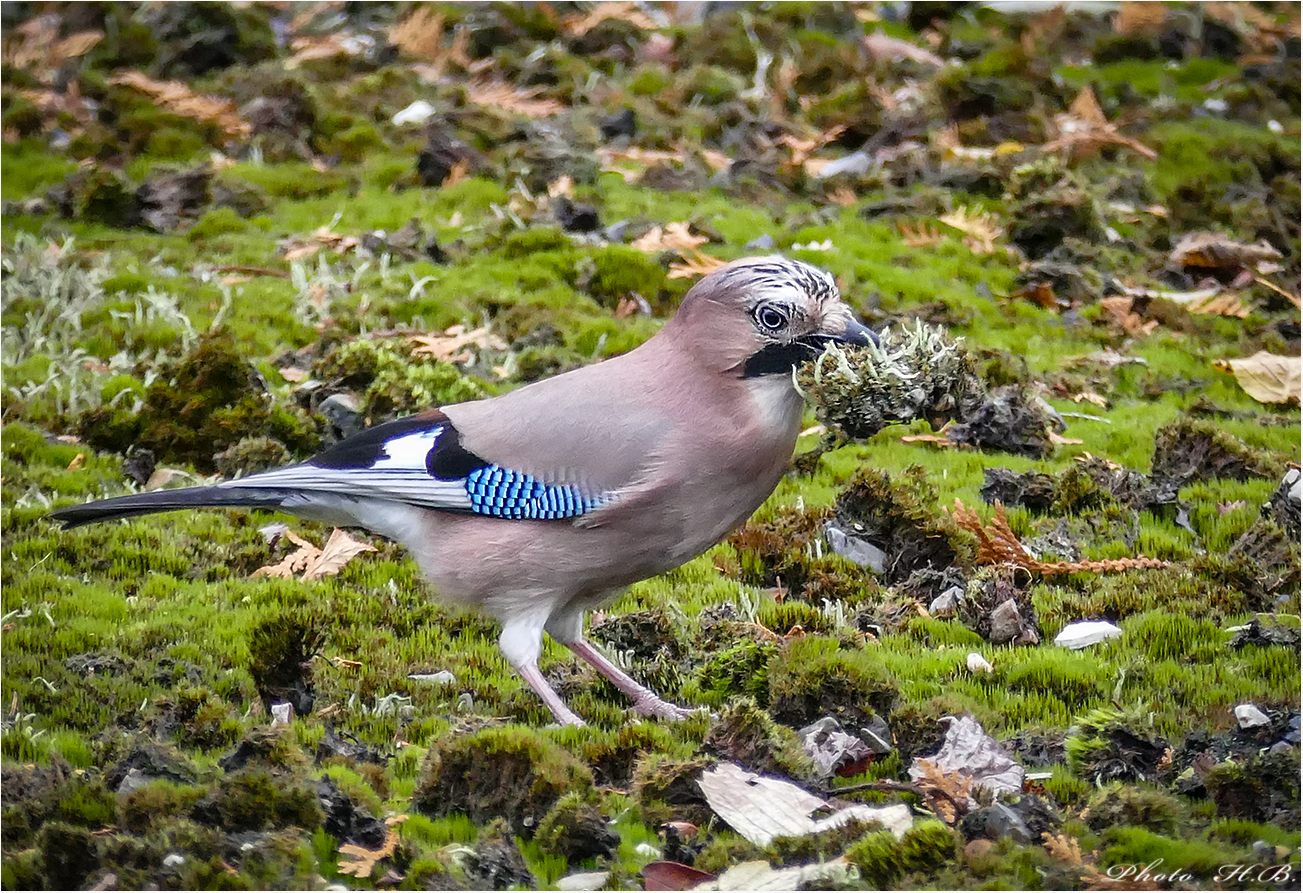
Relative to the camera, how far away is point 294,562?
22.6 feet

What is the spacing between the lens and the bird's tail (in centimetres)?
568

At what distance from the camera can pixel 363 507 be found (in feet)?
19.5

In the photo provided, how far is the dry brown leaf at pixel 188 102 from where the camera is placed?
41.4ft

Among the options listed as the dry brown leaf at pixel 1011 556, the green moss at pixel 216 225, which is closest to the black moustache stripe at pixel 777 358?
the dry brown leaf at pixel 1011 556

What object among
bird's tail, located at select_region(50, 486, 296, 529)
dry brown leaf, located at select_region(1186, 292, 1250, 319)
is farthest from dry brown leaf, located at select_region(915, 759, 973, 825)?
dry brown leaf, located at select_region(1186, 292, 1250, 319)

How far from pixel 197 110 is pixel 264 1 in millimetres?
3057

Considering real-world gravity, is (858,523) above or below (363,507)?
below

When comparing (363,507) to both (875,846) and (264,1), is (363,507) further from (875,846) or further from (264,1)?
(264,1)

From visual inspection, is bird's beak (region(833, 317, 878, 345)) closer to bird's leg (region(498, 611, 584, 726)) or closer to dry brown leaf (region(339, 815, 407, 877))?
bird's leg (region(498, 611, 584, 726))

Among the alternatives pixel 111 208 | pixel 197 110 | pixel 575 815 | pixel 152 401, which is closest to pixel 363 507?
pixel 575 815

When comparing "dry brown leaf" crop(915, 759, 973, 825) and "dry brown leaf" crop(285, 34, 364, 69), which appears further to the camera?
"dry brown leaf" crop(285, 34, 364, 69)

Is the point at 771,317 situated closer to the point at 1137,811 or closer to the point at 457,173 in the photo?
the point at 1137,811

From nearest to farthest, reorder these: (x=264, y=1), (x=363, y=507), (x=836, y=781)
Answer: (x=836, y=781), (x=363, y=507), (x=264, y=1)

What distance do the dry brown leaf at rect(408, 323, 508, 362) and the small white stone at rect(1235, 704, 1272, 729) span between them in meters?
5.03
